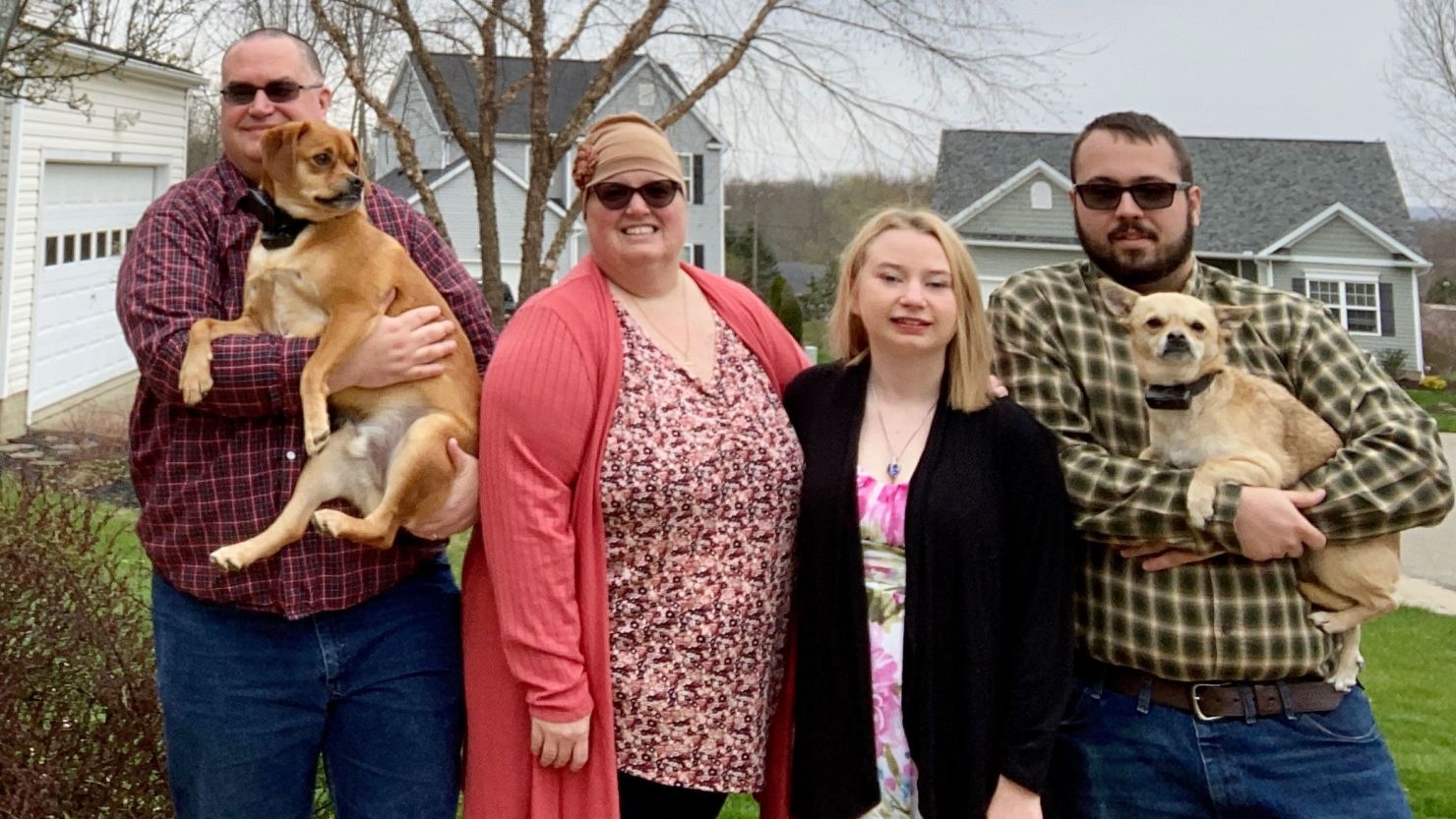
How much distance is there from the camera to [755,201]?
139ft

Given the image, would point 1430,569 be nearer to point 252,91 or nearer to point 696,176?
point 252,91

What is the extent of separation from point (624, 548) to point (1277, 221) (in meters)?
28.1

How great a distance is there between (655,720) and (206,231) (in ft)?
4.90

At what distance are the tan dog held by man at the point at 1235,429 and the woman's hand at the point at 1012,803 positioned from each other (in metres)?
0.74

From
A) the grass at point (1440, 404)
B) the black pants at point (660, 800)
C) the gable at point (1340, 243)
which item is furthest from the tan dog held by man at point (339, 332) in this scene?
the gable at point (1340, 243)

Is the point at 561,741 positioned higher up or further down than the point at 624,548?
further down

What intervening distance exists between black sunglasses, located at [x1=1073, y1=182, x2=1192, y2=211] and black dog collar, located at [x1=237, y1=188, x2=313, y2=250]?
185 centimetres

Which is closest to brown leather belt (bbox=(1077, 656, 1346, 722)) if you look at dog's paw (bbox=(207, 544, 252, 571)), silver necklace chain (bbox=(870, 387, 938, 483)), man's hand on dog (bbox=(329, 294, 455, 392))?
silver necklace chain (bbox=(870, 387, 938, 483))

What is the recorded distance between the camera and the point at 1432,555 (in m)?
11.0

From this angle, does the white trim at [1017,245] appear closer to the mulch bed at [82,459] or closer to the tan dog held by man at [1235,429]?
the mulch bed at [82,459]

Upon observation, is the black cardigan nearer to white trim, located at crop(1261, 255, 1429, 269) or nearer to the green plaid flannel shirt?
the green plaid flannel shirt

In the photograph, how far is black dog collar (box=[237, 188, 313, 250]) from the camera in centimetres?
251

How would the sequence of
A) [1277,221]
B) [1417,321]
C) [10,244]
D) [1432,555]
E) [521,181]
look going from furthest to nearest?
[521,181]
[1277,221]
[1417,321]
[10,244]
[1432,555]

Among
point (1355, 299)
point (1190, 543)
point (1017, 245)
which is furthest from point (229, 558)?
point (1355, 299)
